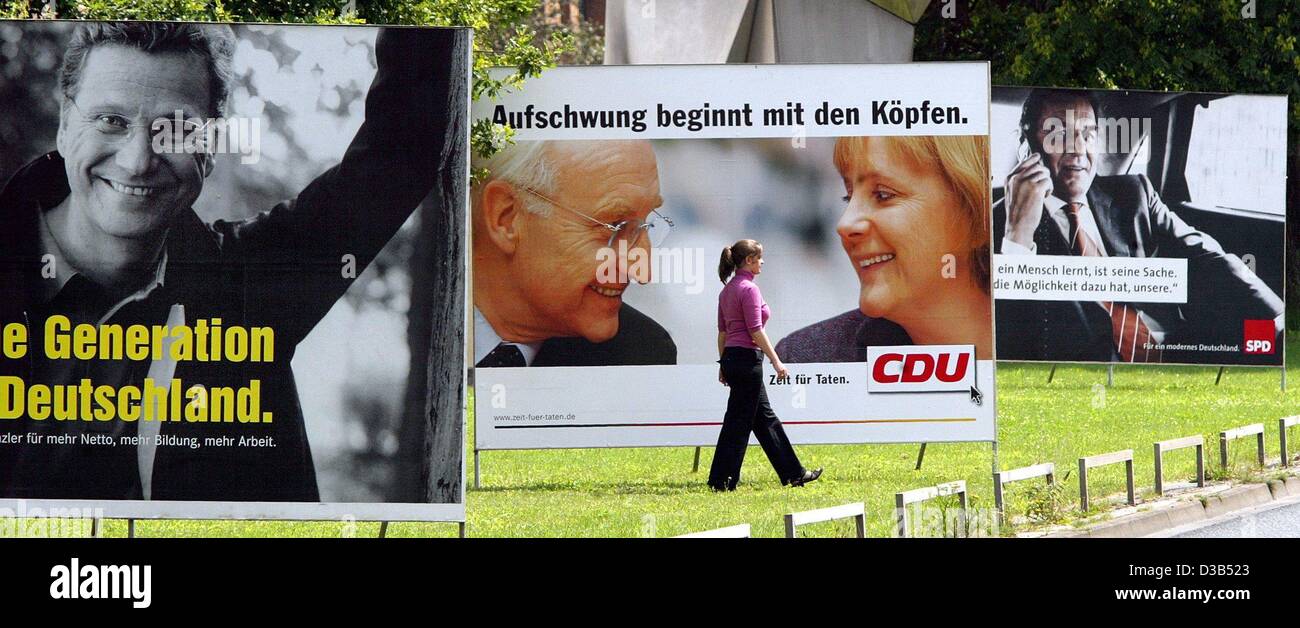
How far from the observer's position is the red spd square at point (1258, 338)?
21.2m

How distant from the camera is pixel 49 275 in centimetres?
832

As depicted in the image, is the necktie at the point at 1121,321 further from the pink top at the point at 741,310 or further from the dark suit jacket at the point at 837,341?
the pink top at the point at 741,310

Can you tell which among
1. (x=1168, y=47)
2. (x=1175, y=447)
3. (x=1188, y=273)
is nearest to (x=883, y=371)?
(x=1175, y=447)

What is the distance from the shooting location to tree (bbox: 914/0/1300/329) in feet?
109

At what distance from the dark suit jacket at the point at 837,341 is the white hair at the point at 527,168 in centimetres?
198

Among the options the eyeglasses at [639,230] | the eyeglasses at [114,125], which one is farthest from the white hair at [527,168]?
the eyeglasses at [114,125]

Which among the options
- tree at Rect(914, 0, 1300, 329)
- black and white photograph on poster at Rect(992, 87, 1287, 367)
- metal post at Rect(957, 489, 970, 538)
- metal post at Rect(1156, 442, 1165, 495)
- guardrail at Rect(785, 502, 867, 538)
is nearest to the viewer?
guardrail at Rect(785, 502, 867, 538)

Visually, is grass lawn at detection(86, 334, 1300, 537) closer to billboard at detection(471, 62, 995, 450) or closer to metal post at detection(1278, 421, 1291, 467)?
metal post at detection(1278, 421, 1291, 467)

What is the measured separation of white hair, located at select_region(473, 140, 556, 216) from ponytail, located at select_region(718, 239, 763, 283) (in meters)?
1.27

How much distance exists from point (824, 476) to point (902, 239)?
1.91 metres

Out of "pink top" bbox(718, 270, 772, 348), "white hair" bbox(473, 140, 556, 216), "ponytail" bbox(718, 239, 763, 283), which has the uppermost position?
"white hair" bbox(473, 140, 556, 216)

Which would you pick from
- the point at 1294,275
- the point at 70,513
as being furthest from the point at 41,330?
the point at 1294,275

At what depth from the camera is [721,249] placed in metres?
12.9

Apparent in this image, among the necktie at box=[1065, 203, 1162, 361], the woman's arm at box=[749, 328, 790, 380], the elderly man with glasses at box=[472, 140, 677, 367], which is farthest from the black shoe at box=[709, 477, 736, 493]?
the necktie at box=[1065, 203, 1162, 361]
